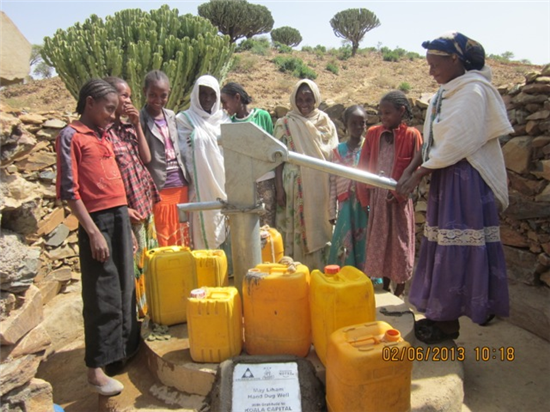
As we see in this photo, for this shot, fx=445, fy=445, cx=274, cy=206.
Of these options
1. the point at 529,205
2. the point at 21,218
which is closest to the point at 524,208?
the point at 529,205

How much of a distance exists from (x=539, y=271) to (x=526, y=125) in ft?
3.79

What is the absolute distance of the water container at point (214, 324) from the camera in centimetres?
209

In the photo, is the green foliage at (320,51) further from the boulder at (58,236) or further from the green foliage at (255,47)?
the boulder at (58,236)

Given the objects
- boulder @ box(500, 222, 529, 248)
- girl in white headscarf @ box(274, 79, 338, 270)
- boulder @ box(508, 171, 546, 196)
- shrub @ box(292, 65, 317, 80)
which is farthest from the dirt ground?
shrub @ box(292, 65, 317, 80)

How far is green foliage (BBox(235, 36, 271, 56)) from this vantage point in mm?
21328

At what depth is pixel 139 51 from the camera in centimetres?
998

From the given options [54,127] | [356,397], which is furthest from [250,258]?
[54,127]

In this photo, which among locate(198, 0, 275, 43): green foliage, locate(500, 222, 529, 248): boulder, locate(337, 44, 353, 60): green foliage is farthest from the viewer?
locate(198, 0, 275, 43): green foliage

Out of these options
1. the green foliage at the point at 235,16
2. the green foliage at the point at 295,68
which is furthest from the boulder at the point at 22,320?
the green foliage at the point at 235,16

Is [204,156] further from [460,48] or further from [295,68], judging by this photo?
[295,68]

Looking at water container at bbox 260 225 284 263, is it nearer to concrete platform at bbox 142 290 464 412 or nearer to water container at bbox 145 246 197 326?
water container at bbox 145 246 197 326

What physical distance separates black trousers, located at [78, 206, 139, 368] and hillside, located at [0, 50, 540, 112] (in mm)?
11730

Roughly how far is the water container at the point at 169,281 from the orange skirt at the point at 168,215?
2.06 feet
